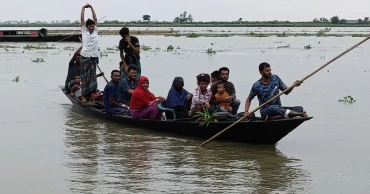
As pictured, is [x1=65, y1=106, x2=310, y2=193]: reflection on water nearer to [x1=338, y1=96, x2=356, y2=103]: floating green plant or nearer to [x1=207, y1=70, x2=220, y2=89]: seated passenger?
[x1=207, y1=70, x2=220, y2=89]: seated passenger

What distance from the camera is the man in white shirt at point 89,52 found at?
11.4 meters

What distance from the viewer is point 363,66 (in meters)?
24.0

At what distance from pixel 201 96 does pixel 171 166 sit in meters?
1.65

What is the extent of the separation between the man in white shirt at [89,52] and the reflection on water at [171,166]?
2049 mm

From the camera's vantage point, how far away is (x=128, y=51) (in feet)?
37.1

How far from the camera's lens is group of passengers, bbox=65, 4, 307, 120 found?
27.8ft

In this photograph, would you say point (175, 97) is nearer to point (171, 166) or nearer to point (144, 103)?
point (144, 103)

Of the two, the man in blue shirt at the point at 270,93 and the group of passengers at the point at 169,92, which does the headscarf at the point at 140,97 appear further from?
the man in blue shirt at the point at 270,93

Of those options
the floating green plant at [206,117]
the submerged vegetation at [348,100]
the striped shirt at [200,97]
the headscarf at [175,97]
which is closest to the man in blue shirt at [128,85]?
the headscarf at [175,97]

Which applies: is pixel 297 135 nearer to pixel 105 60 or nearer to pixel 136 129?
→ pixel 136 129

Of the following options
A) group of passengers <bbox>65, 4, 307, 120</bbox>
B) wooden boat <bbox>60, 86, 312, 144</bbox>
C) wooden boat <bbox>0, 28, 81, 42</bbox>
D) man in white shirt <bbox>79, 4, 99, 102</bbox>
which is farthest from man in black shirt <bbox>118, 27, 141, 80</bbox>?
wooden boat <bbox>0, 28, 81, 42</bbox>

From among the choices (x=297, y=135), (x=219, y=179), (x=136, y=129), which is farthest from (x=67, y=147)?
(x=297, y=135)

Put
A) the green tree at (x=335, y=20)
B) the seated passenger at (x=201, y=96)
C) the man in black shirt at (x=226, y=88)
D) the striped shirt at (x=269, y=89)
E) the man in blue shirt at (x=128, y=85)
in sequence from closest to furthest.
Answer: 1. the striped shirt at (x=269, y=89)
2. the seated passenger at (x=201, y=96)
3. the man in black shirt at (x=226, y=88)
4. the man in blue shirt at (x=128, y=85)
5. the green tree at (x=335, y=20)

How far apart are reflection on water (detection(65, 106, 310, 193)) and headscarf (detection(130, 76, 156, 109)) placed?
0.49 metres
